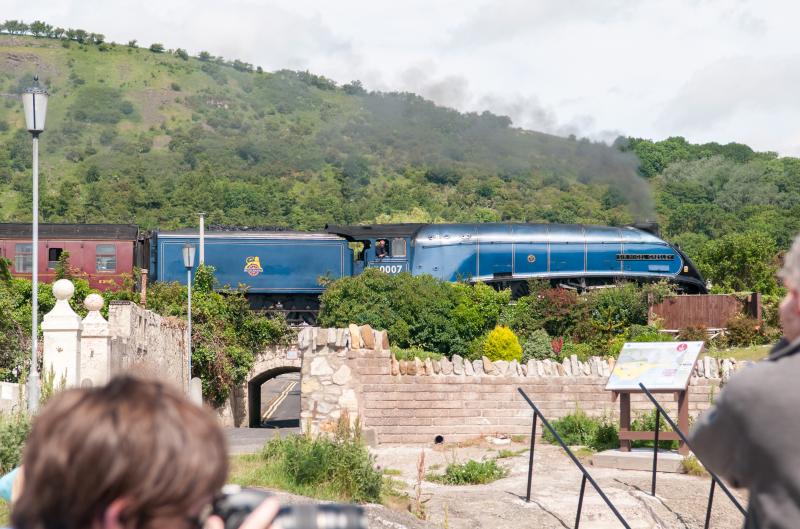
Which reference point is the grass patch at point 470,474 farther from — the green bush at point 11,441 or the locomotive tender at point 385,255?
the locomotive tender at point 385,255

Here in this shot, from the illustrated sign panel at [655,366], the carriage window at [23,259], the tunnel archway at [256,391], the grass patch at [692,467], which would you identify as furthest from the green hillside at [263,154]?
the grass patch at [692,467]

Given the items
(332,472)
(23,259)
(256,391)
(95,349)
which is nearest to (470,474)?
(332,472)

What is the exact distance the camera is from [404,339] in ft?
103

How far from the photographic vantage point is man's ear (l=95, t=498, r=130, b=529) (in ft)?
6.45

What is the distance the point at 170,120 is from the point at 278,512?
130 m

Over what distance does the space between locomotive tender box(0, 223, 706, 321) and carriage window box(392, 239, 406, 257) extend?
0.11 ft

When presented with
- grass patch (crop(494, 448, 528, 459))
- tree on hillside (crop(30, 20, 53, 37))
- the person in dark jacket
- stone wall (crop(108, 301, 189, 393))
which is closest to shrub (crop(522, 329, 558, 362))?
stone wall (crop(108, 301, 189, 393))

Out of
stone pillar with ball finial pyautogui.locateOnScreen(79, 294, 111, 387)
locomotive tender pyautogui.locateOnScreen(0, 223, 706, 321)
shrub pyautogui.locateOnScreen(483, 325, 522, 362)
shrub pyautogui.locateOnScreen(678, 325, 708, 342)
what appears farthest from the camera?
locomotive tender pyautogui.locateOnScreen(0, 223, 706, 321)

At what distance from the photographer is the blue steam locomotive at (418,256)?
35.4 meters

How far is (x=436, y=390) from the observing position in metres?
16.5

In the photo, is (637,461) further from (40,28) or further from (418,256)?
(40,28)

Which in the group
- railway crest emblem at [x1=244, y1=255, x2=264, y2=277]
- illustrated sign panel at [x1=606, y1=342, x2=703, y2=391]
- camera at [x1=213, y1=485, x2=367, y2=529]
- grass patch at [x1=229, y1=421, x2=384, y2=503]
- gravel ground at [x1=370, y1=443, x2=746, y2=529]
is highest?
railway crest emblem at [x1=244, y1=255, x2=264, y2=277]

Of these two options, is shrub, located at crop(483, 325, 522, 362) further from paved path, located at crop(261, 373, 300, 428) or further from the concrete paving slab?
the concrete paving slab

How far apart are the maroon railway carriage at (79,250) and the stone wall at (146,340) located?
999cm
